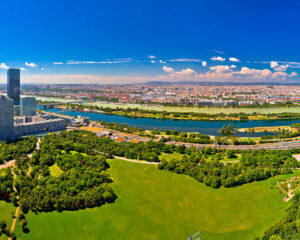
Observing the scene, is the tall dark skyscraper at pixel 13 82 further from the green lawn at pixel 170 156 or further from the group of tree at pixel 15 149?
the green lawn at pixel 170 156

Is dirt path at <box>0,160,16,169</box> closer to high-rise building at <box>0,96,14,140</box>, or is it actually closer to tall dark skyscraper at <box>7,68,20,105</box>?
high-rise building at <box>0,96,14,140</box>

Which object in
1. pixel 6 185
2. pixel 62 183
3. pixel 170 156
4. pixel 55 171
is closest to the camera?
pixel 62 183

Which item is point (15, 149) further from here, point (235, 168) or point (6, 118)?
point (235, 168)

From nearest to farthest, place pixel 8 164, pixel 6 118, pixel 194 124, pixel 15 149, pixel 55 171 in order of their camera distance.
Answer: pixel 55 171 < pixel 8 164 < pixel 15 149 < pixel 6 118 < pixel 194 124

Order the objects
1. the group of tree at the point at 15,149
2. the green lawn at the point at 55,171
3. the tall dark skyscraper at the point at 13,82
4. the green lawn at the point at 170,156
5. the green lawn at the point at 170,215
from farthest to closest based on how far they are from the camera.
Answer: the tall dark skyscraper at the point at 13,82, the green lawn at the point at 170,156, the group of tree at the point at 15,149, the green lawn at the point at 55,171, the green lawn at the point at 170,215

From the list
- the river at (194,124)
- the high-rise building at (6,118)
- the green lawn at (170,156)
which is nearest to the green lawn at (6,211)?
the green lawn at (170,156)

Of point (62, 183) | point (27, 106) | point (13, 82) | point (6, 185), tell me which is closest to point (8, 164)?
point (6, 185)
